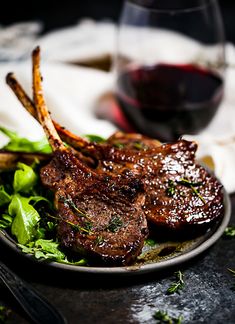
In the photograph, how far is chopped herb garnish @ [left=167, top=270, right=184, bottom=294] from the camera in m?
2.26

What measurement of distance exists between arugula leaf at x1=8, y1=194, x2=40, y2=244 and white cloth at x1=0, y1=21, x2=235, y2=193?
0.77 metres

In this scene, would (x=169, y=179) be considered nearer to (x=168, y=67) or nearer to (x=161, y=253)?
(x=161, y=253)

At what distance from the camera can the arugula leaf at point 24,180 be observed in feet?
8.39

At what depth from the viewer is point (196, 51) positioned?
147 inches

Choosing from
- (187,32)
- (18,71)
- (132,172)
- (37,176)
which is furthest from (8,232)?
(187,32)

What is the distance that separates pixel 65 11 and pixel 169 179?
3316 millimetres

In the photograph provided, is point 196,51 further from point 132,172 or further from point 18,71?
point 132,172

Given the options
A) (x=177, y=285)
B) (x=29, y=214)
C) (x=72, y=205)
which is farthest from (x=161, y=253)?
(x=29, y=214)

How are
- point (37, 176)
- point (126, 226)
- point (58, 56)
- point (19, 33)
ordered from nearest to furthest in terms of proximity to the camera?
point (126, 226), point (37, 176), point (58, 56), point (19, 33)

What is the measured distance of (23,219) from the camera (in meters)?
2.35

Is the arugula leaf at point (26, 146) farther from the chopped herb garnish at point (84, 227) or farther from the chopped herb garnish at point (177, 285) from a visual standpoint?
the chopped herb garnish at point (177, 285)

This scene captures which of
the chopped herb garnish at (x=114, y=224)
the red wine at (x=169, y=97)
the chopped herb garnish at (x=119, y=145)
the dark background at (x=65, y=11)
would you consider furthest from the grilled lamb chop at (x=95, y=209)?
the dark background at (x=65, y=11)

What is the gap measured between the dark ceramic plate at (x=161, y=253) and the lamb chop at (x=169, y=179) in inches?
2.0

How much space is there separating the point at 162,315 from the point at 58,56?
8.02 ft
